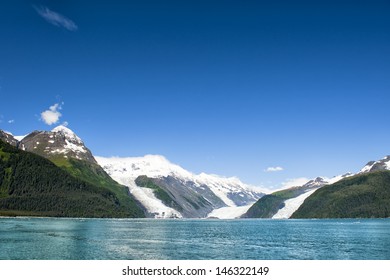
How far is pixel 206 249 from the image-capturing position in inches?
3846

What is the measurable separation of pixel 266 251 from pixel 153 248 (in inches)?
934
